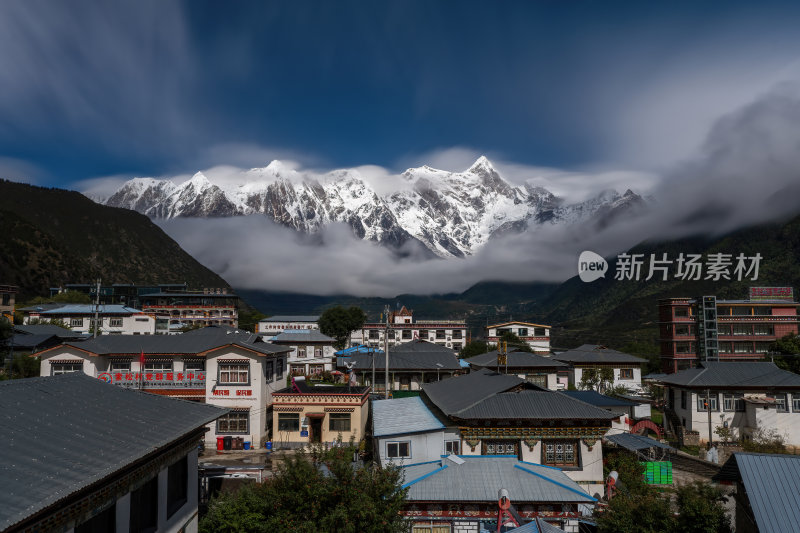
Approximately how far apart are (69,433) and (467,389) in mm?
22377

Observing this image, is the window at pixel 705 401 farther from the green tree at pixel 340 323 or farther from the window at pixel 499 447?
the green tree at pixel 340 323

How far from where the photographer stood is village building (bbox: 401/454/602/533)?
1798 centimetres

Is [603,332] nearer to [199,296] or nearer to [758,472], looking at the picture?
[199,296]

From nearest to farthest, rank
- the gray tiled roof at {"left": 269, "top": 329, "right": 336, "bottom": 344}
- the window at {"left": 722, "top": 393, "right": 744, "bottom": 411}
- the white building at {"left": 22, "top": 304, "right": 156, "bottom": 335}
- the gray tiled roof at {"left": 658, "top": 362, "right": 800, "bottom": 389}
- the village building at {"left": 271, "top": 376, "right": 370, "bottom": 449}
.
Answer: the village building at {"left": 271, "top": 376, "right": 370, "bottom": 449} → the gray tiled roof at {"left": 658, "top": 362, "right": 800, "bottom": 389} → the window at {"left": 722, "top": 393, "right": 744, "bottom": 411} → the gray tiled roof at {"left": 269, "top": 329, "right": 336, "bottom": 344} → the white building at {"left": 22, "top": 304, "right": 156, "bottom": 335}

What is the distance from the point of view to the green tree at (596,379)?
59.6m

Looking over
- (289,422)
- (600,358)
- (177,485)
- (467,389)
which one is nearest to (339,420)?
(289,422)

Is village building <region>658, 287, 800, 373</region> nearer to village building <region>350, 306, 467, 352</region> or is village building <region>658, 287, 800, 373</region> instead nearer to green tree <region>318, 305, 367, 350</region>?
village building <region>350, 306, 467, 352</region>

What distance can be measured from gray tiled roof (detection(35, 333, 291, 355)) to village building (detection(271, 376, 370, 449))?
3996 mm

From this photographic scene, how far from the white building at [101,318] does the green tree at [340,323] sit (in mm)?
32899

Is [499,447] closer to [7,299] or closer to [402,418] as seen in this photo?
[402,418]

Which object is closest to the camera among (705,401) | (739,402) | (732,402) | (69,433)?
(69,433)

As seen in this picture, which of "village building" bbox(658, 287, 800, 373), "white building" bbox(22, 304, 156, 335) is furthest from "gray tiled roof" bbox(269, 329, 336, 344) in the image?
"village building" bbox(658, 287, 800, 373)

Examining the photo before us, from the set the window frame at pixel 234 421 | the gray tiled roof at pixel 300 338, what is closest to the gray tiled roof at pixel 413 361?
the gray tiled roof at pixel 300 338

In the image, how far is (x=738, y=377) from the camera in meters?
38.6
